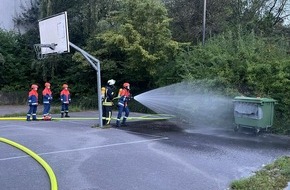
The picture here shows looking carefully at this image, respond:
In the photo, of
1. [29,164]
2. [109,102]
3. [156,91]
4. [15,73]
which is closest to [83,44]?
[15,73]

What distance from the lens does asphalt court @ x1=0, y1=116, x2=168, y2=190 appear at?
617 centimetres

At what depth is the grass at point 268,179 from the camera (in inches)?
220

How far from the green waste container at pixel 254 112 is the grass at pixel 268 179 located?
4.01 metres

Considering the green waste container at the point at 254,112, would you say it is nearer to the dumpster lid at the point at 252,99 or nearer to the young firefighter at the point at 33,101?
the dumpster lid at the point at 252,99

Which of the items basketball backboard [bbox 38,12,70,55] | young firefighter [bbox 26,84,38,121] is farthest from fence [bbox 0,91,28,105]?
basketball backboard [bbox 38,12,70,55]

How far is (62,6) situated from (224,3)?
1024 cm

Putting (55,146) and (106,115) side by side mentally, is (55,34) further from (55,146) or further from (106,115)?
(55,146)

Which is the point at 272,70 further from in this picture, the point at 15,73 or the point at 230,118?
the point at 15,73

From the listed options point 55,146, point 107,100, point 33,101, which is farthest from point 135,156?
point 33,101

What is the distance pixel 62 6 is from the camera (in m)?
23.7

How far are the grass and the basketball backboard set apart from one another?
26.9ft

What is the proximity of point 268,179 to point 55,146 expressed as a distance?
16.9ft

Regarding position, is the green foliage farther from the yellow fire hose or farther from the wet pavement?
the yellow fire hose

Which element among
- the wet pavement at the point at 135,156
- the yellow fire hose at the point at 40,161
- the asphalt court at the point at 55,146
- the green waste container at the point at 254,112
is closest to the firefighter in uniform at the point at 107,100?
the asphalt court at the point at 55,146
